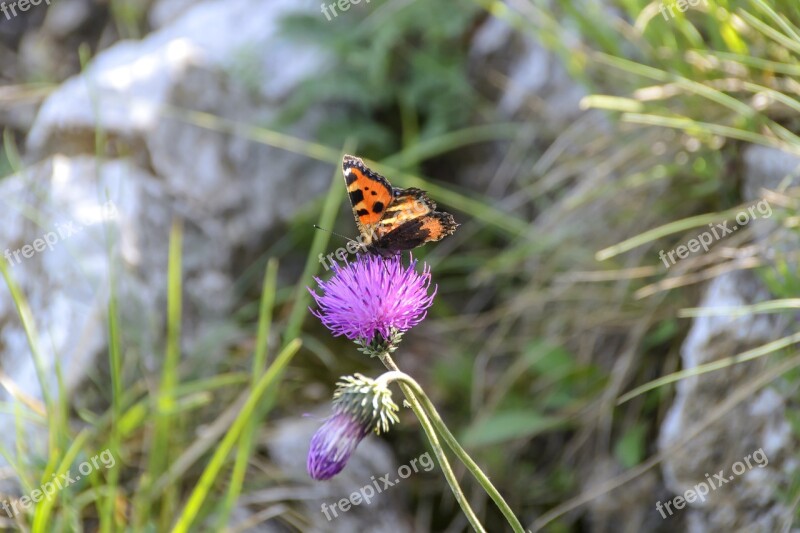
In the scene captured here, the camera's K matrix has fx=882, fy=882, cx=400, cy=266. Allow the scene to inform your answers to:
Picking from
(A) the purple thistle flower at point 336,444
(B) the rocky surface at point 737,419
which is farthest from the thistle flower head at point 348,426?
(B) the rocky surface at point 737,419

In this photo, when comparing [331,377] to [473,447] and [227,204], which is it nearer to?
[473,447]

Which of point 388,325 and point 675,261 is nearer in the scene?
point 388,325

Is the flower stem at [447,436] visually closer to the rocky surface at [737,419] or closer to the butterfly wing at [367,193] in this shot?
the butterfly wing at [367,193]

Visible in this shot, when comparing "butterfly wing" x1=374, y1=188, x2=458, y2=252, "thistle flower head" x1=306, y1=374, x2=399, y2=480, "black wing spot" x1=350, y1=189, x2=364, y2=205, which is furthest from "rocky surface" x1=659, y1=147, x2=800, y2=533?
"thistle flower head" x1=306, y1=374, x2=399, y2=480

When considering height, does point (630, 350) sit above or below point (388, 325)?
below

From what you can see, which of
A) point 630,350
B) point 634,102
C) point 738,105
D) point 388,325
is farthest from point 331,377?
point 388,325

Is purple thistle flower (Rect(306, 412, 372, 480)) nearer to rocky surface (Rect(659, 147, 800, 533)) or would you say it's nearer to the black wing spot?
the black wing spot
